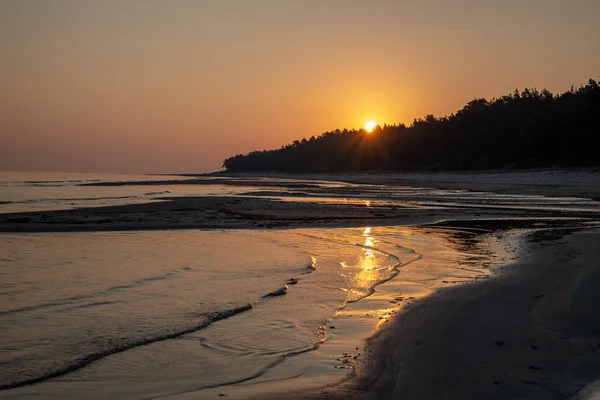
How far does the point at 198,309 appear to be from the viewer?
8484 millimetres

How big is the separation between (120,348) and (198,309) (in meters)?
1.95

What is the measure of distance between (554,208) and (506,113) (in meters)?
67.8

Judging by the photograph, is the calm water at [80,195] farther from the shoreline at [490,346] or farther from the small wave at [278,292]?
the shoreline at [490,346]

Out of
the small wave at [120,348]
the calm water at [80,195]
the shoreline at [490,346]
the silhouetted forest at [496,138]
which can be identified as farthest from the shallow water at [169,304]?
the silhouetted forest at [496,138]

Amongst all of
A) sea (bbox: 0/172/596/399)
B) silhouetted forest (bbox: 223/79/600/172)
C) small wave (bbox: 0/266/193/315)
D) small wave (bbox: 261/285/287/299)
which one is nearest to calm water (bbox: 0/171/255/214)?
sea (bbox: 0/172/596/399)

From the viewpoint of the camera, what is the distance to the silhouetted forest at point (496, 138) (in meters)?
71.9

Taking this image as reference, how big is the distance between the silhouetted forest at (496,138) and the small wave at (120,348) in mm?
64342

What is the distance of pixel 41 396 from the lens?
206 inches

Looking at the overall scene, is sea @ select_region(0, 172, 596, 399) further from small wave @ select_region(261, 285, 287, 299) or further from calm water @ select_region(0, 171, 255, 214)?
calm water @ select_region(0, 171, 255, 214)

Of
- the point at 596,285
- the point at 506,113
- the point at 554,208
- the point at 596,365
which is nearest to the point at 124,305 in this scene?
the point at 596,365

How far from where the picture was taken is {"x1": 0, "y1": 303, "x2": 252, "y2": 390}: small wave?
221 inches

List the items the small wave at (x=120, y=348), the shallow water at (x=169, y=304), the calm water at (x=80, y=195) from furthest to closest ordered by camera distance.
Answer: the calm water at (x=80, y=195) < the shallow water at (x=169, y=304) < the small wave at (x=120, y=348)

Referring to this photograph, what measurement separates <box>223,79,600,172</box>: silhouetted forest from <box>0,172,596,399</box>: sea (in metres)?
59.7

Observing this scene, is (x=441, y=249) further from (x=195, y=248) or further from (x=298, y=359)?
(x=298, y=359)
